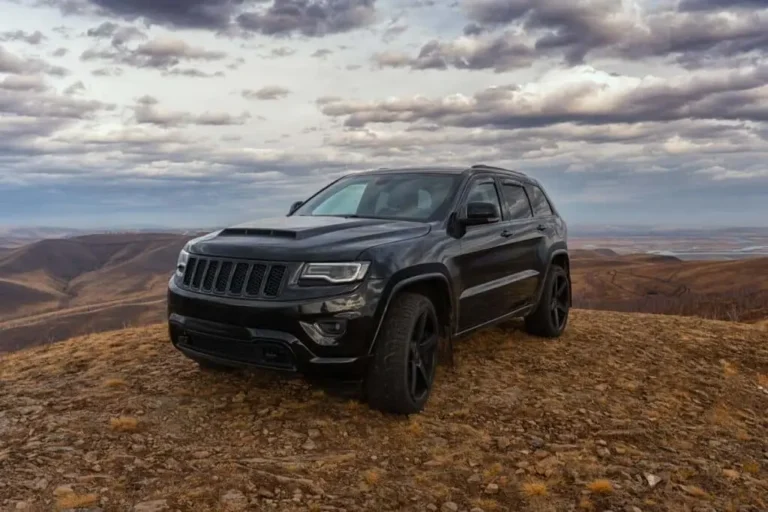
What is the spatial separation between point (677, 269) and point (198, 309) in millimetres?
102874

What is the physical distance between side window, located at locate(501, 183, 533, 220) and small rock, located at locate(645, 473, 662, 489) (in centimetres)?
318

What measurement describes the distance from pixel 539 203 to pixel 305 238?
12.9ft

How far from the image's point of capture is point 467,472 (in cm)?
420

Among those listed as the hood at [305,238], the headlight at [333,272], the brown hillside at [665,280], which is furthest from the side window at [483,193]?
the brown hillside at [665,280]

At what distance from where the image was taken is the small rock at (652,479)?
415cm

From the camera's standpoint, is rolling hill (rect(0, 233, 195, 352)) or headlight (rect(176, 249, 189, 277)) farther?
rolling hill (rect(0, 233, 195, 352))

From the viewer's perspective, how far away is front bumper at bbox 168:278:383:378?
431cm

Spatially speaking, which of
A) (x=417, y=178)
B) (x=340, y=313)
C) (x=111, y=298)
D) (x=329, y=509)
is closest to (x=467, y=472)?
(x=329, y=509)

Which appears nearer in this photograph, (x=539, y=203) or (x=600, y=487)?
(x=600, y=487)

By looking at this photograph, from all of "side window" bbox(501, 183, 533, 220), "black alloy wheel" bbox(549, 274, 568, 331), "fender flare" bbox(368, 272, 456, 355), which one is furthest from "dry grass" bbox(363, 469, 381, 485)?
"black alloy wheel" bbox(549, 274, 568, 331)

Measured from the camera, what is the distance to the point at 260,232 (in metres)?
4.95

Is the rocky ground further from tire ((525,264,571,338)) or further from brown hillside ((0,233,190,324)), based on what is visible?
brown hillside ((0,233,190,324))

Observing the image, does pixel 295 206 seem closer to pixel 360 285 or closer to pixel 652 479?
pixel 360 285

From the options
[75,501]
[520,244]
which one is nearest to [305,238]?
[75,501]
